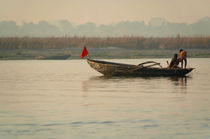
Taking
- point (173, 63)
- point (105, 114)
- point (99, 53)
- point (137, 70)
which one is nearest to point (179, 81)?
point (173, 63)

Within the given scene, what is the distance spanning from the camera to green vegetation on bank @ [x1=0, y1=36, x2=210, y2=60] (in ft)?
173

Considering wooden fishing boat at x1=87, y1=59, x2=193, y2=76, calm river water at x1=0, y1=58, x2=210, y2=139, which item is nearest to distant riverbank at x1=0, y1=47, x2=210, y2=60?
wooden fishing boat at x1=87, y1=59, x2=193, y2=76

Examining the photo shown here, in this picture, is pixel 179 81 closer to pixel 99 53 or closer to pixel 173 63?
pixel 173 63

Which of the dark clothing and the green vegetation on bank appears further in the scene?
the green vegetation on bank

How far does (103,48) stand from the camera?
55969mm

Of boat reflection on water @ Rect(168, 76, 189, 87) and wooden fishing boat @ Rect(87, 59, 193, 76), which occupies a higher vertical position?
wooden fishing boat @ Rect(87, 59, 193, 76)

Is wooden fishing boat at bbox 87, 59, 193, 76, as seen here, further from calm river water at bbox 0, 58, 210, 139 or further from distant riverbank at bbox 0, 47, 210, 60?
distant riverbank at bbox 0, 47, 210, 60

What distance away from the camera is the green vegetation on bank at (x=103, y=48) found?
173 ft

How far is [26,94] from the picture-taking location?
15.4 metres

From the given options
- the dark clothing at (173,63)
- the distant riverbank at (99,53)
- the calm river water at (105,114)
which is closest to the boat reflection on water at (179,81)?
the dark clothing at (173,63)

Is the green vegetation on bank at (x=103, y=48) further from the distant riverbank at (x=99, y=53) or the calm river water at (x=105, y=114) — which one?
the calm river water at (x=105, y=114)

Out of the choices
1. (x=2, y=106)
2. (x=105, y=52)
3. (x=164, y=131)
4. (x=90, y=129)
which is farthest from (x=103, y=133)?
(x=105, y=52)

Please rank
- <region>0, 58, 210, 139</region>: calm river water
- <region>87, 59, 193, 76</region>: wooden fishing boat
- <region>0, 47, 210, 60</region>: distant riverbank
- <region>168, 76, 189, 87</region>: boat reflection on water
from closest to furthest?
1. <region>0, 58, 210, 139</region>: calm river water
2. <region>168, 76, 189, 87</region>: boat reflection on water
3. <region>87, 59, 193, 76</region>: wooden fishing boat
4. <region>0, 47, 210, 60</region>: distant riverbank

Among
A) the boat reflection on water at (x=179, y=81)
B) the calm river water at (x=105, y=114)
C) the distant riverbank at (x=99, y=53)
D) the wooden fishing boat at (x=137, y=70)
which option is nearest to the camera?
the calm river water at (x=105, y=114)
